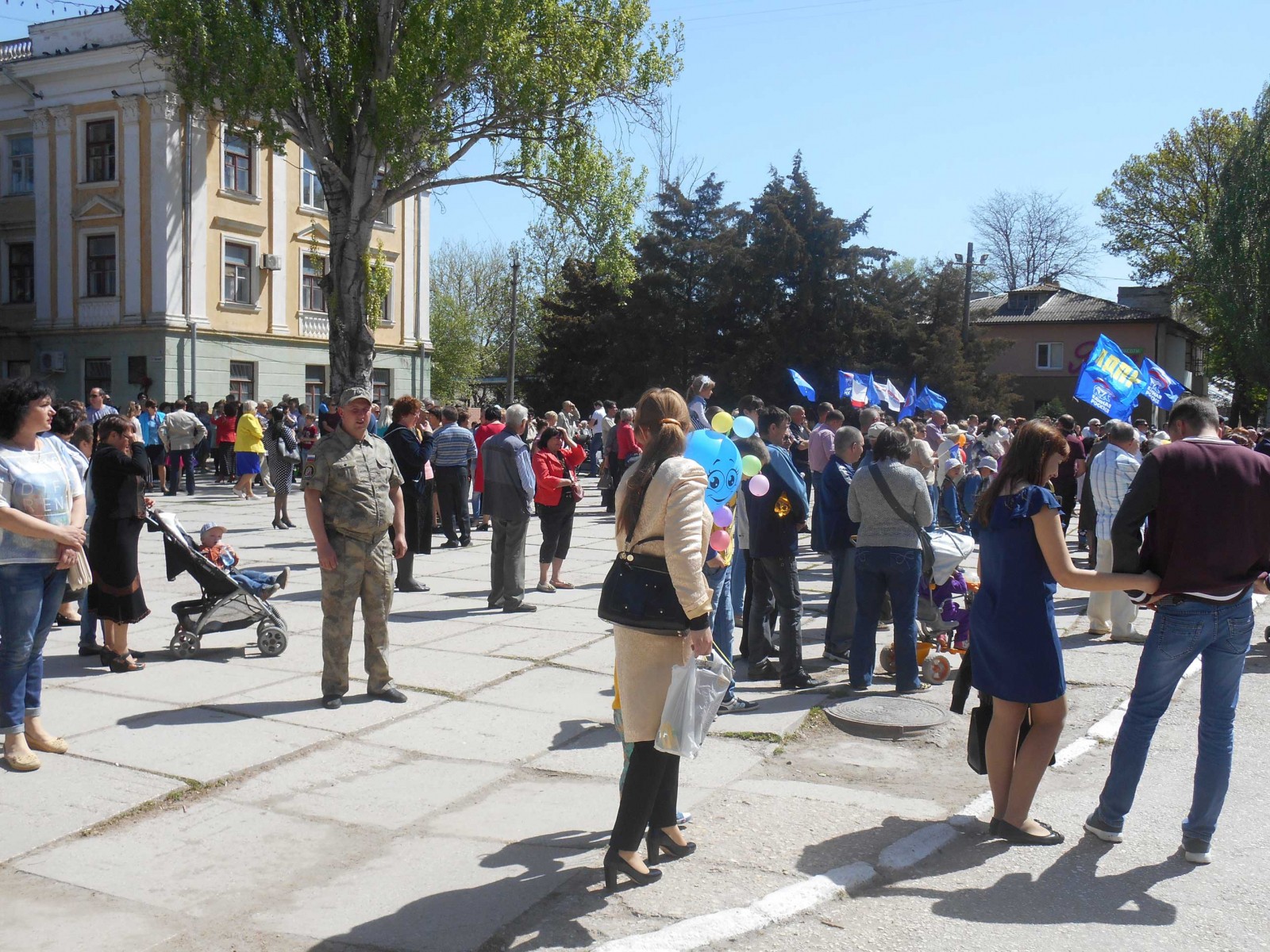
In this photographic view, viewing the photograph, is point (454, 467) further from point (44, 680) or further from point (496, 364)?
point (496, 364)

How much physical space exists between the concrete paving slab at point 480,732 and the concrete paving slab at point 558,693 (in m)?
0.11

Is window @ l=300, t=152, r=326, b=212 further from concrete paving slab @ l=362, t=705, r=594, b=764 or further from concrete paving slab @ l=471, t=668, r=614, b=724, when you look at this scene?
concrete paving slab @ l=362, t=705, r=594, b=764

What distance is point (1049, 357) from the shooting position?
56.4m

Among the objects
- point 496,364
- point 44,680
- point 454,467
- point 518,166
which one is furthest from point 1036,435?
point 496,364

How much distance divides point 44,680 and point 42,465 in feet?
7.80

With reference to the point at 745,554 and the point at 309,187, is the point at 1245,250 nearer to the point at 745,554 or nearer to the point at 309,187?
the point at 309,187

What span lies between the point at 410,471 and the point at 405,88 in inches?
459

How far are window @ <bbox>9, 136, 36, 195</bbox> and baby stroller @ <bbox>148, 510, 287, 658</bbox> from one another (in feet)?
103

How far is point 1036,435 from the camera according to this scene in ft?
15.7

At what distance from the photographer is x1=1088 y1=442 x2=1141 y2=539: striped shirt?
932 centimetres

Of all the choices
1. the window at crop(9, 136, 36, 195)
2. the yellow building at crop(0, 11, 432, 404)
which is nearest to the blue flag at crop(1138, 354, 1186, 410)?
the yellow building at crop(0, 11, 432, 404)

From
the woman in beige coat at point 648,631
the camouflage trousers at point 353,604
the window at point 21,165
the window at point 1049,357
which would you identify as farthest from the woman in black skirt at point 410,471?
the window at point 1049,357

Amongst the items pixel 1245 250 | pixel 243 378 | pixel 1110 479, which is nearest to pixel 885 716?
pixel 1110 479

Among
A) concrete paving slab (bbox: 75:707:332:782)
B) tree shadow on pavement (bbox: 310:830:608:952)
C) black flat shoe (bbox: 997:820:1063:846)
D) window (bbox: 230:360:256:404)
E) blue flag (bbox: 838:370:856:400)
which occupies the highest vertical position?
window (bbox: 230:360:256:404)
